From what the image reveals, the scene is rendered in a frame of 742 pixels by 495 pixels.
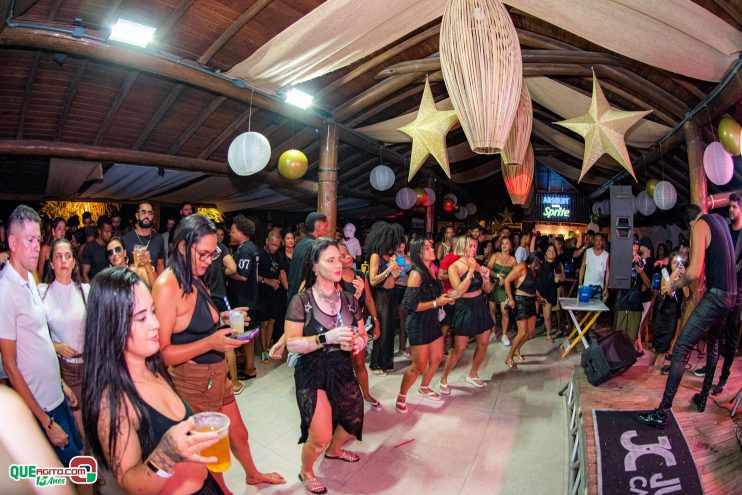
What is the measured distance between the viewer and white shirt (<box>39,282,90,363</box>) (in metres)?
2.40

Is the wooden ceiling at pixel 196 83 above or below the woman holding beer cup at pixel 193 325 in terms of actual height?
above

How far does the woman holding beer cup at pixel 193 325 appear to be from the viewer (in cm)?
208

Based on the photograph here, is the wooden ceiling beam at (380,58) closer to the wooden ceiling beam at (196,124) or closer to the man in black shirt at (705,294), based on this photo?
the wooden ceiling beam at (196,124)

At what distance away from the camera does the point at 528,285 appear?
5.49 meters

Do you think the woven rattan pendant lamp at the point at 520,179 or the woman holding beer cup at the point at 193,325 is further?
the woven rattan pendant lamp at the point at 520,179

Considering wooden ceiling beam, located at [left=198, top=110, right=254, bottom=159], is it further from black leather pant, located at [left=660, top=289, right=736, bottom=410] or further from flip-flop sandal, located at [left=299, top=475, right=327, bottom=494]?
black leather pant, located at [left=660, top=289, right=736, bottom=410]

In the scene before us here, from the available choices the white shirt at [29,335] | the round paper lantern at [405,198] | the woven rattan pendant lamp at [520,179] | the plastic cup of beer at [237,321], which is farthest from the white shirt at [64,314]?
the round paper lantern at [405,198]

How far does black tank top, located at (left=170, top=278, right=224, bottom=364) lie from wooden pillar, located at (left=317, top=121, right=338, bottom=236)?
3.61 metres

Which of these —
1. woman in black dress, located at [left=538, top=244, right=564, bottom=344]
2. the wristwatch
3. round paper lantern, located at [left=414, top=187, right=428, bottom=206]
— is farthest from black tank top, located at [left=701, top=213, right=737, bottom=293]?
round paper lantern, located at [left=414, top=187, right=428, bottom=206]

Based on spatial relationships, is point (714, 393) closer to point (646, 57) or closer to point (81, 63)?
point (646, 57)

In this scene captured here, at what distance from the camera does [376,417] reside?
12.5 feet

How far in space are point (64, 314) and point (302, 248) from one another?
177 centimetres

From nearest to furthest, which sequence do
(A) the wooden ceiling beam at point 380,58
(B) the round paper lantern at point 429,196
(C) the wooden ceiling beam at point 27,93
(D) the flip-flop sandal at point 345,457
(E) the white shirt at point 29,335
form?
(E) the white shirt at point 29,335 < (D) the flip-flop sandal at point 345,457 < (C) the wooden ceiling beam at point 27,93 < (A) the wooden ceiling beam at point 380,58 < (B) the round paper lantern at point 429,196

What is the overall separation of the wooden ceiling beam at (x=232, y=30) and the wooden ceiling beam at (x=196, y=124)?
Answer: 1.15 metres
